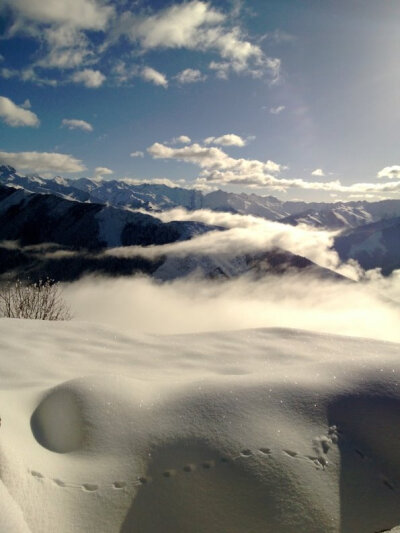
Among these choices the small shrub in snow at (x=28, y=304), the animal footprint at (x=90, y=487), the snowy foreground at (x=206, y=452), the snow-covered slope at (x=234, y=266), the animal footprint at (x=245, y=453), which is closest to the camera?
the snowy foreground at (x=206, y=452)

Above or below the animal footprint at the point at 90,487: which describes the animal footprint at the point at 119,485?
above

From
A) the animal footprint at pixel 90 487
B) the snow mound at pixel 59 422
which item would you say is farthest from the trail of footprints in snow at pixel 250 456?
the snow mound at pixel 59 422

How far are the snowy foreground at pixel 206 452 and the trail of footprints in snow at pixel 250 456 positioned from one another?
0.02 meters

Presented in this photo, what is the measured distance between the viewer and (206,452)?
17.0ft

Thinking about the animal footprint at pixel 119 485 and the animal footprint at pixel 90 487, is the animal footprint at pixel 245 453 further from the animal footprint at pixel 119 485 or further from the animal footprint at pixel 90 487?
the animal footprint at pixel 90 487

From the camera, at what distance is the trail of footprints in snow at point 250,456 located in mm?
4754

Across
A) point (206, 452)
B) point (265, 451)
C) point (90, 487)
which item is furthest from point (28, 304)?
point (265, 451)

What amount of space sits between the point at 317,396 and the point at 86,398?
399cm

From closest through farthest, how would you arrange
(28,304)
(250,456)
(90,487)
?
1. (90,487)
2. (250,456)
3. (28,304)

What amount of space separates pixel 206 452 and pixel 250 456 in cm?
63

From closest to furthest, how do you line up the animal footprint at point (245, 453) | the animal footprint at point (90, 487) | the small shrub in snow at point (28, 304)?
the animal footprint at point (90, 487)
the animal footprint at point (245, 453)
the small shrub in snow at point (28, 304)

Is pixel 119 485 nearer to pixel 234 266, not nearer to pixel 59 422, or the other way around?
pixel 59 422

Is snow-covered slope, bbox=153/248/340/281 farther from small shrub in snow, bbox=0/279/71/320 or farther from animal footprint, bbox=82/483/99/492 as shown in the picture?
animal footprint, bbox=82/483/99/492

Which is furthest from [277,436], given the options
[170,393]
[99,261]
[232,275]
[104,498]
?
[99,261]
